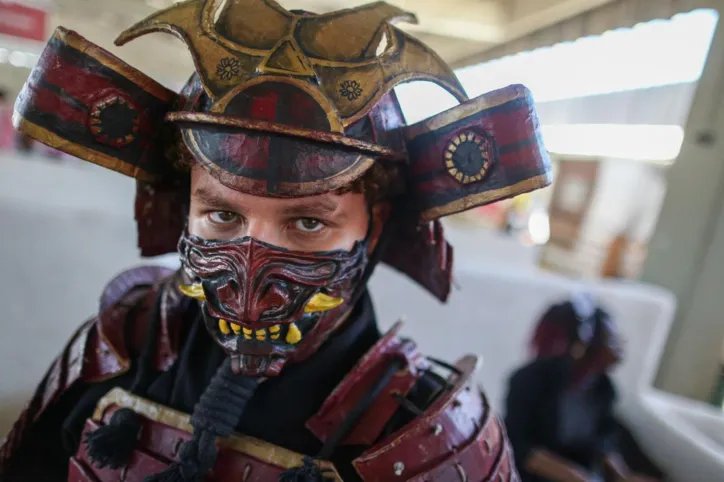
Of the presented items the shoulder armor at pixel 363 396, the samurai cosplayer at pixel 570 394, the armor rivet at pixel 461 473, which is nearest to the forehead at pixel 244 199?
the shoulder armor at pixel 363 396

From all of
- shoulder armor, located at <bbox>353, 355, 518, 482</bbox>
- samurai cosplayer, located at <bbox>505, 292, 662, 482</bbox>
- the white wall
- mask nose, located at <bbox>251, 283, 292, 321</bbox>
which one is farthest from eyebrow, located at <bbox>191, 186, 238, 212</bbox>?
the white wall

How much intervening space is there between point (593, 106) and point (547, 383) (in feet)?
3.39

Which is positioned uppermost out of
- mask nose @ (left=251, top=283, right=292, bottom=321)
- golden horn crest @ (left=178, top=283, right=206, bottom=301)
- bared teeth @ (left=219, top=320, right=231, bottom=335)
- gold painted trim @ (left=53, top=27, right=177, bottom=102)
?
gold painted trim @ (left=53, top=27, right=177, bottom=102)

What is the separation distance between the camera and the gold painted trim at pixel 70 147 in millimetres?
610

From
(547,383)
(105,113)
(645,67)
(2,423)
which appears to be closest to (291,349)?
(105,113)

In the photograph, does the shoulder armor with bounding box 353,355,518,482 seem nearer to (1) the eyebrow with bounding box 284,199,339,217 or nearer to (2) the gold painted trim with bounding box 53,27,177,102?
(1) the eyebrow with bounding box 284,199,339,217

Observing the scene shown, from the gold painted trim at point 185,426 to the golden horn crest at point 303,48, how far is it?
0.44 meters

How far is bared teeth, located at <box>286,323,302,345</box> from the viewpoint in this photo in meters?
0.64

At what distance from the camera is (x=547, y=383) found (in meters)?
1.57

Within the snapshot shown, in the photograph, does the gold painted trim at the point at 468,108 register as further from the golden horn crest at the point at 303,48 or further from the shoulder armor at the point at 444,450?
the shoulder armor at the point at 444,450

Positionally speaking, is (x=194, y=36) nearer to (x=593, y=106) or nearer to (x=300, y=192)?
(x=300, y=192)

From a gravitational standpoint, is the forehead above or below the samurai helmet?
below

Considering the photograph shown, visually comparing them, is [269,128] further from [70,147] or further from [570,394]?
[570,394]

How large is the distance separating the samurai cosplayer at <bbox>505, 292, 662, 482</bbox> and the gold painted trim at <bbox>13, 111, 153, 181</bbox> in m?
1.30
